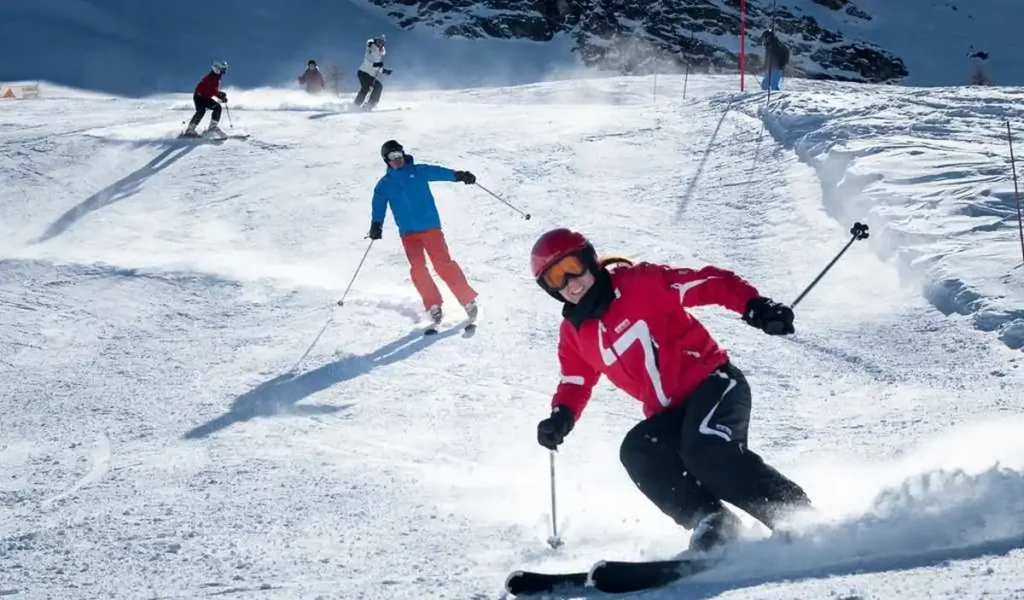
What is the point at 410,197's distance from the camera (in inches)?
313

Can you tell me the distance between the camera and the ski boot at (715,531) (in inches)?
134

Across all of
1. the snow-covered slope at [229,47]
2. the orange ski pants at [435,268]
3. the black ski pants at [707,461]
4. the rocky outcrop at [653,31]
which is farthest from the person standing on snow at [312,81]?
the black ski pants at [707,461]

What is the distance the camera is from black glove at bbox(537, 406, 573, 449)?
382 centimetres

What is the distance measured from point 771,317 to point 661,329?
1.26 ft

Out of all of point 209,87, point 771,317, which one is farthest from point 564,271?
point 209,87

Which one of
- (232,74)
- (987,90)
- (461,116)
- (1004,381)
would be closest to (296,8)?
(232,74)

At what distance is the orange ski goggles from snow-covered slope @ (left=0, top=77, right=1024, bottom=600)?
957 mm

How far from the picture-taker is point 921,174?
31.6 feet

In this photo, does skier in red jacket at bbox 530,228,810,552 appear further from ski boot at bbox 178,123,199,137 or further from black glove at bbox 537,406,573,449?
ski boot at bbox 178,123,199,137

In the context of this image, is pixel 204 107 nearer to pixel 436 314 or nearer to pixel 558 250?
pixel 436 314

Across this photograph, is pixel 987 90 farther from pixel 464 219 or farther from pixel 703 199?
pixel 464 219

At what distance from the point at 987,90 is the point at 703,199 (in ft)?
19.1

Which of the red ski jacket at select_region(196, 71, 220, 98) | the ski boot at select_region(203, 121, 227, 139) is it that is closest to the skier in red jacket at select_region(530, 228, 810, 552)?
the ski boot at select_region(203, 121, 227, 139)

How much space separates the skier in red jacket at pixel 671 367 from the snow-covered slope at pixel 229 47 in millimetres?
30047
